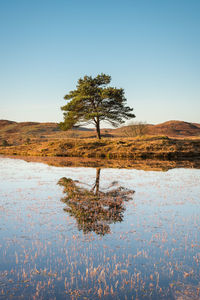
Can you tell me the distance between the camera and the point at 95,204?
1240 centimetres

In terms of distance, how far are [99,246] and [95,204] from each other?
15.9ft

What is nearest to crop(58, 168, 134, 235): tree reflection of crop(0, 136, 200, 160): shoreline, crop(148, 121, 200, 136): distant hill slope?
crop(0, 136, 200, 160): shoreline

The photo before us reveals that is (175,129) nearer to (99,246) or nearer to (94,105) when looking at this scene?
(94,105)

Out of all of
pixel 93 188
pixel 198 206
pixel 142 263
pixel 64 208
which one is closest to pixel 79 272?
pixel 142 263

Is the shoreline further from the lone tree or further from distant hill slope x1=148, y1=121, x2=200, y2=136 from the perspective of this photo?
distant hill slope x1=148, y1=121, x2=200, y2=136

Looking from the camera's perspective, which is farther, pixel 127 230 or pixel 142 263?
pixel 127 230

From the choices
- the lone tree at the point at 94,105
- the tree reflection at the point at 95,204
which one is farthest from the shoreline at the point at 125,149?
the tree reflection at the point at 95,204

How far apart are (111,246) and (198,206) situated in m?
6.41

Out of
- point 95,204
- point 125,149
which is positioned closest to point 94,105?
point 125,149

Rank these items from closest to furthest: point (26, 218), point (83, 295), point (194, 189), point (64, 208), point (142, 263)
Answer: point (83, 295), point (142, 263), point (26, 218), point (64, 208), point (194, 189)

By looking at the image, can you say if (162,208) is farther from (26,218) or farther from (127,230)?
(26,218)

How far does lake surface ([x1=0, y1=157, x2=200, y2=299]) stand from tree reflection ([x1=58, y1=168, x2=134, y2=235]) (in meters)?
0.04

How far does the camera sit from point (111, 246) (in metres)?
7.58

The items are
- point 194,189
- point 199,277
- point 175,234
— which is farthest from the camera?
point 194,189
